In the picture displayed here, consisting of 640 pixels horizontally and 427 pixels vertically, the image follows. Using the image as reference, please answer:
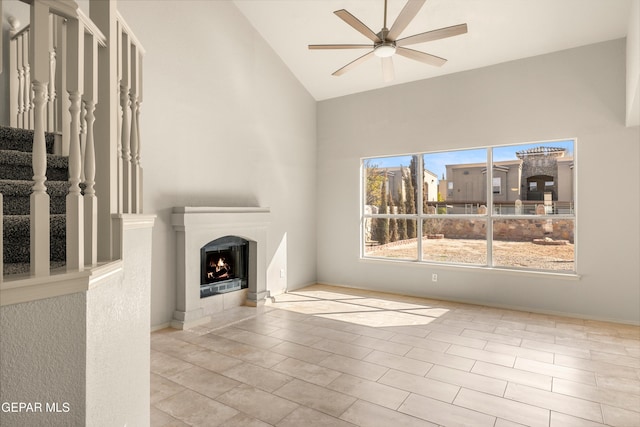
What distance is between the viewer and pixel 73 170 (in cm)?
138

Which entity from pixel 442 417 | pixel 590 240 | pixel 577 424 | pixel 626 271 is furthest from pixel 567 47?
pixel 442 417

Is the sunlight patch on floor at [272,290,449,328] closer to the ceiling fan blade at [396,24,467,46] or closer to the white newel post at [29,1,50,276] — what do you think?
the ceiling fan blade at [396,24,467,46]

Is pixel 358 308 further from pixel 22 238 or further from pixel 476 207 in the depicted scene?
pixel 22 238

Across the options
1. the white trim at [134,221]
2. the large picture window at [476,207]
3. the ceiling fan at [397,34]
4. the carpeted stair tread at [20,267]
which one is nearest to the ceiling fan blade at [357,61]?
the ceiling fan at [397,34]

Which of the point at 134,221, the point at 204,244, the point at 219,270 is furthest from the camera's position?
the point at 219,270

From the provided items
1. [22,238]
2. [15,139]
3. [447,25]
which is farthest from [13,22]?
[447,25]

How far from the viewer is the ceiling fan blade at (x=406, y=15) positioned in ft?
9.01

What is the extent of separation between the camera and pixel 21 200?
75.4 inches

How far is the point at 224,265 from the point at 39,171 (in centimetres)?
392

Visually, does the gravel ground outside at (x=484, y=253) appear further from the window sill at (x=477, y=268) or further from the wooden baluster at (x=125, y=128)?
A: the wooden baluster at (x=125, y=128)

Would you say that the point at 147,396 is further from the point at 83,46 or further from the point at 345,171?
the point at 345,171

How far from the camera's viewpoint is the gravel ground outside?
4.84 meters

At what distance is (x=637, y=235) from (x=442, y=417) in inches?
143

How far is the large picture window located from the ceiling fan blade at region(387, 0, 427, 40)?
2.85 meters
